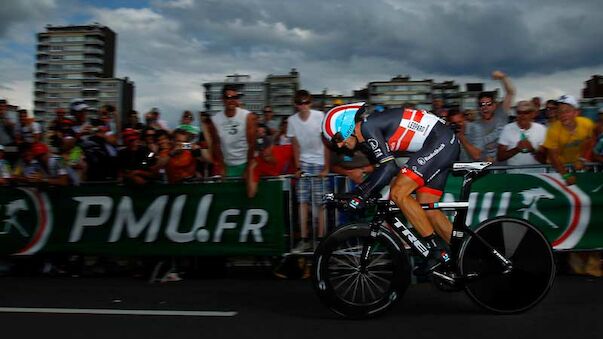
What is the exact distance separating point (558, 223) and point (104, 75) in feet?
632

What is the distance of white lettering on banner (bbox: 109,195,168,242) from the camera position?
7.49 metres

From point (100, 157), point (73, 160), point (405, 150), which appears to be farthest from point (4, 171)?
point (405, 150)

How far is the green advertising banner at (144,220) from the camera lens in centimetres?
730

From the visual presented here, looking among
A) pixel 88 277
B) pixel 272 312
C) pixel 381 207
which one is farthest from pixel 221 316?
pixel 88 277

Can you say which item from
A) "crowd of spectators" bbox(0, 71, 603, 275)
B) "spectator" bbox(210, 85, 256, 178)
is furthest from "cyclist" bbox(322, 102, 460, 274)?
"spectator" bbox(210, 85, 256, 178)

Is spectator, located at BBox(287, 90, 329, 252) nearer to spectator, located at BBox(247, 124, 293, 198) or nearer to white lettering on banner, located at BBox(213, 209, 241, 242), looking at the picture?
spectator, located at BBox(247, 124, 293, 198)

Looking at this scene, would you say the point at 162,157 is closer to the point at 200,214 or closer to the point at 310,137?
the point at 200,214

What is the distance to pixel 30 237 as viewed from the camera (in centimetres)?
779

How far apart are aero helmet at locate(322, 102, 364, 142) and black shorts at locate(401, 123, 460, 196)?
552mm

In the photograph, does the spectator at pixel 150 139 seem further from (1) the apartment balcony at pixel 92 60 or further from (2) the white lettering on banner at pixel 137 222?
(1) the apartment balcony at pixel 92 60

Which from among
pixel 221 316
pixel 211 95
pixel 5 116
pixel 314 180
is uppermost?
pixel 211 95

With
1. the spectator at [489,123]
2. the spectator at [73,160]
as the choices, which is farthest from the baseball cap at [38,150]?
the spectator at [489,123]

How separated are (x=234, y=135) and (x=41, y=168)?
2.52m

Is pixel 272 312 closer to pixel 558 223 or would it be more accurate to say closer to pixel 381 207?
pixel 381 207
